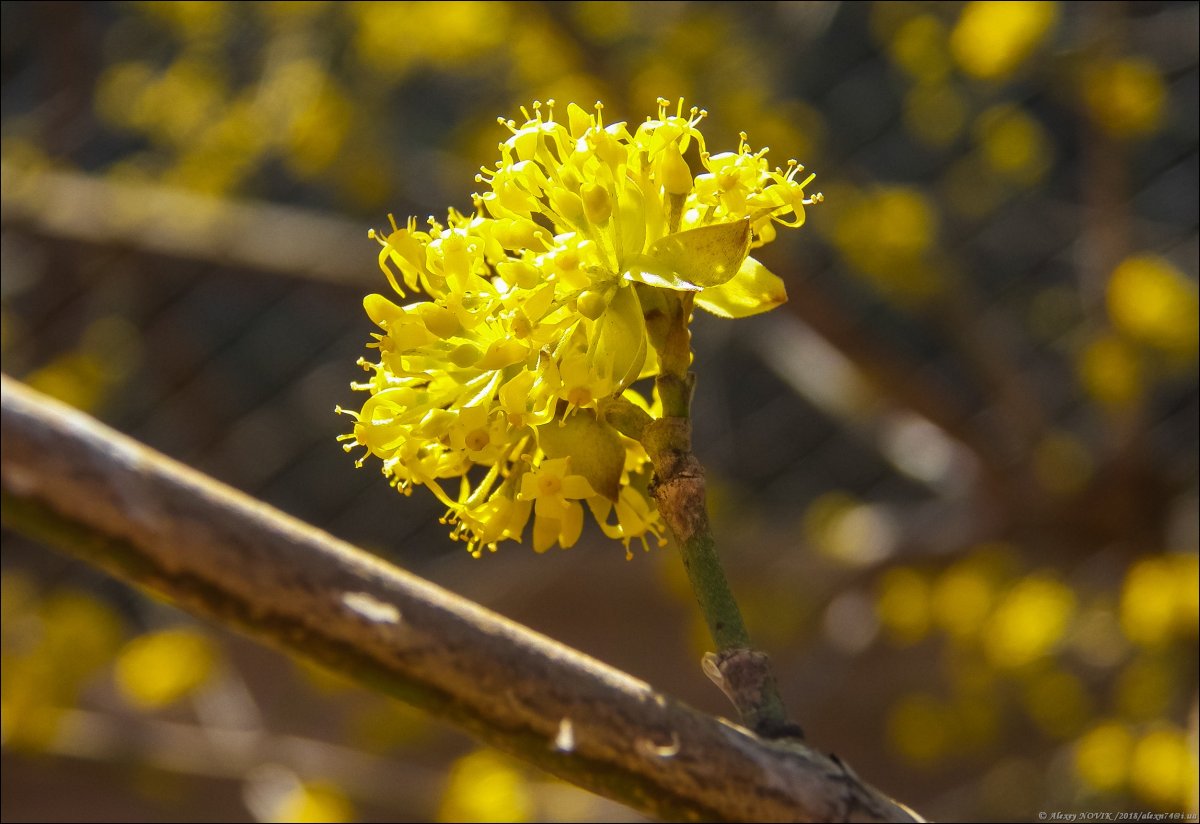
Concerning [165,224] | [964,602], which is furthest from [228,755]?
[964,602]

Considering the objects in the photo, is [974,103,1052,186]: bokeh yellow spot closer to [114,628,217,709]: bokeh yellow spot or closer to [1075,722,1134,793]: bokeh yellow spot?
[1075,722,1134,793]: bokeh yellow spot

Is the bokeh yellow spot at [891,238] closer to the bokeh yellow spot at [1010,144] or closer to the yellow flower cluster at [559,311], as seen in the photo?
the bokeh yellow spot at [1010,144]

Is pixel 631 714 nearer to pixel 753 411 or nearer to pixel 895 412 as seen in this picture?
pixel 895 412

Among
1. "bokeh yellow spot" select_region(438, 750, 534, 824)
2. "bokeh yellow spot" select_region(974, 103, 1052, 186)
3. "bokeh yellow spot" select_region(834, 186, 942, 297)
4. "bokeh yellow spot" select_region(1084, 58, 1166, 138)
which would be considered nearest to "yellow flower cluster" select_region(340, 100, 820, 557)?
"bokeh yellow spot" select_region(438, 750, 534, 824)

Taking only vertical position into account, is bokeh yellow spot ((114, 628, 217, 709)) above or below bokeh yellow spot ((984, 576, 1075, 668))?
below

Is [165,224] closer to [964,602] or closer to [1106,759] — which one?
[964,602]

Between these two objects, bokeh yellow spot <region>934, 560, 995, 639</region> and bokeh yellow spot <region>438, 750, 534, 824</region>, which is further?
bokeh yellow spot <region>934, 560, 995, 639</region>
